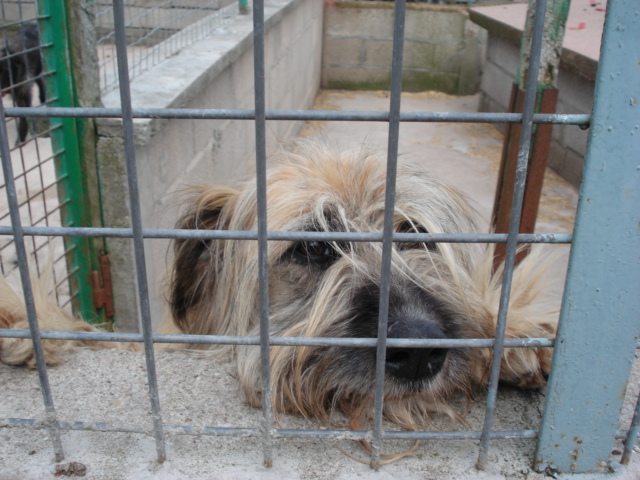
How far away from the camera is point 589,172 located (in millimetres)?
1285

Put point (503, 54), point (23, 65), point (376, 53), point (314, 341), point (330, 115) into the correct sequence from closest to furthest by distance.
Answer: point (330, 115), point (314, 341), point (23, 65), point (503, 54), point (376, 53)

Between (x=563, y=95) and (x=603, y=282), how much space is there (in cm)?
649

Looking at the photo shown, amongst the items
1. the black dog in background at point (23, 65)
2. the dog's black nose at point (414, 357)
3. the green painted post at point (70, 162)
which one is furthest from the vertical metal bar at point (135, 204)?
the black dog in background at point (23, 65)

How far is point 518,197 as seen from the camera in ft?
4.22

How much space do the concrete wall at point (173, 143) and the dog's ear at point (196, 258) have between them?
220 millimetres

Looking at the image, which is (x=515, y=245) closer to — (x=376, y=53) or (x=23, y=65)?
(x=23, y=65)

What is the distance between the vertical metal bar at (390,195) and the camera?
1.19m

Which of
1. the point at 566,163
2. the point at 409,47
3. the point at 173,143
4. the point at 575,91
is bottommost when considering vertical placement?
the point at 566,163

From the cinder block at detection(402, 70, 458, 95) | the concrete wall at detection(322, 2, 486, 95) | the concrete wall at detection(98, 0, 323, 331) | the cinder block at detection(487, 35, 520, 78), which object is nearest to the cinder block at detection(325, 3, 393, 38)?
the concrete wall at detection(322, 2, 486, 95)

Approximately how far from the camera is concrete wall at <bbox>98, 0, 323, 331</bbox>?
3.27 metres

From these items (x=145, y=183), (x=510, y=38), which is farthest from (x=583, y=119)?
(x=510, y=38)

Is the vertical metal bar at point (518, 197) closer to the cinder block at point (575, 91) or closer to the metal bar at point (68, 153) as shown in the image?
the metal bar at point (68, 153)

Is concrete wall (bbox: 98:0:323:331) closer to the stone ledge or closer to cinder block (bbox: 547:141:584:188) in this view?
the stone ledge

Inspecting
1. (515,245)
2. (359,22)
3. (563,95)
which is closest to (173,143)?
(515,245)
